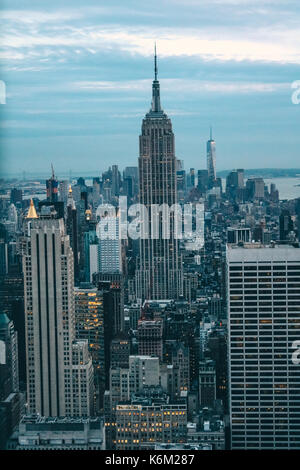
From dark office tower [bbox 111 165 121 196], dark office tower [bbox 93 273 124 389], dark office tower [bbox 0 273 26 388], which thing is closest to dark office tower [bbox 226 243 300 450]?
dark office tower [bbox 111 165 121 196]

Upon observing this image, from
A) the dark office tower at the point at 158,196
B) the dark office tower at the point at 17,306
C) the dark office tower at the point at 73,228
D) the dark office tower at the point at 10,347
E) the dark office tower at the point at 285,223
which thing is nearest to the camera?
the dark office tower at the point at 10,347

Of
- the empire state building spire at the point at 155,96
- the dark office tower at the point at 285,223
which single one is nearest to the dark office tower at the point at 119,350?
the dark office tower at the point at 285,223

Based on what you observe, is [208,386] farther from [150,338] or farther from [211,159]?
[211,159]

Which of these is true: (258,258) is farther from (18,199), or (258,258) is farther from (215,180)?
(18,199)

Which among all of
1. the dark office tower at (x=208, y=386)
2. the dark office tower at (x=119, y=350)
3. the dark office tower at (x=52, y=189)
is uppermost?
the dark office tower at (x=52, y=189)

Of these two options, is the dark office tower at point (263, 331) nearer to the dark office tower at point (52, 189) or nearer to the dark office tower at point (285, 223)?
the dark office tower at point (285, 223)

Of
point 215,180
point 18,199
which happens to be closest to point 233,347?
point 215,180
